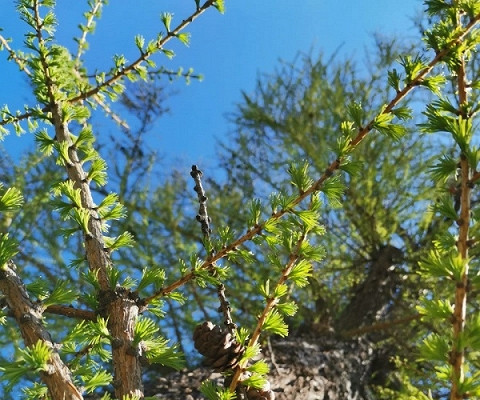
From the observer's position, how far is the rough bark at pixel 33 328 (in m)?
0.74

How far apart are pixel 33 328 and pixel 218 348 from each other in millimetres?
280

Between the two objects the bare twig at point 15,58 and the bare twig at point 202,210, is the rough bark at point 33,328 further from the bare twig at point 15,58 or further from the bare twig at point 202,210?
the bare twig at point 15,58

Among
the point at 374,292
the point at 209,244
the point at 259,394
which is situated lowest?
the point at 259,394

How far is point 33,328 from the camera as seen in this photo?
0.78 metres

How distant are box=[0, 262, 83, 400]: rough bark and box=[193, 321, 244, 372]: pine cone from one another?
196 mm

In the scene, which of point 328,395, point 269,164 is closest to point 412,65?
A: point 328,395

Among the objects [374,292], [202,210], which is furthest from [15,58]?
[374,292]

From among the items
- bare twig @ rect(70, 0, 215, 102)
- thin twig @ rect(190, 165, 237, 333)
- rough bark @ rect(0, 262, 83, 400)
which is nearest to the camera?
rough bark @ rect(0, 262, 83, 400)

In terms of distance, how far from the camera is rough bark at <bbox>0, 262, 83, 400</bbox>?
74 cm

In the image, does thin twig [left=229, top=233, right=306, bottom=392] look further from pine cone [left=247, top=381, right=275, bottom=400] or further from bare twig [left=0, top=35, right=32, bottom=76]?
bare twig [left=0, top=35, right=32, bottom=76]

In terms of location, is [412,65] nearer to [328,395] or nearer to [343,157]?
[343,157]

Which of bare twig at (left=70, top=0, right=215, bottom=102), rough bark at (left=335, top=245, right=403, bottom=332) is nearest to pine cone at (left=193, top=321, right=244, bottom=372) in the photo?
bare twig at (left=70, top=0, right=215, bottom=102)

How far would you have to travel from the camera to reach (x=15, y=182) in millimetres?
3162

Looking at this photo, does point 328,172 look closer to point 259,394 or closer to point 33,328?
point 259,394
